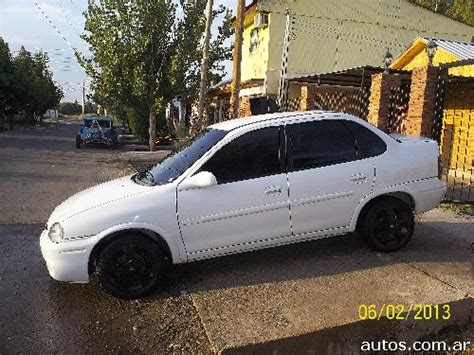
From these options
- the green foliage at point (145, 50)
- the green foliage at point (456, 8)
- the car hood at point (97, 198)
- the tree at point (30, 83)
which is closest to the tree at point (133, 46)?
the green foliage at point (145, 50)

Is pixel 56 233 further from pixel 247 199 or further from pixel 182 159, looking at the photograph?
pixel 247 199

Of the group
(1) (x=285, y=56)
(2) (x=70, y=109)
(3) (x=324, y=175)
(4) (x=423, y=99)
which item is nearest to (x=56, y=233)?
(3) (x=324, y=175)

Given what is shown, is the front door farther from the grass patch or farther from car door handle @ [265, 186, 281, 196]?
the grass patch

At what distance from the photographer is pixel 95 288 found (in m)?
4.56

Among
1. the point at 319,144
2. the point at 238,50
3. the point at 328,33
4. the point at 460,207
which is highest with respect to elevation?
the point at 328,33

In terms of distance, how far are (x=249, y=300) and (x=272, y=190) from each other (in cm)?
116

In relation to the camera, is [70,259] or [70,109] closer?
[70,259]

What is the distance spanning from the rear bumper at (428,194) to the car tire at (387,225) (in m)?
0.15

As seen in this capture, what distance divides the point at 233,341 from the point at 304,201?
5.96 feet

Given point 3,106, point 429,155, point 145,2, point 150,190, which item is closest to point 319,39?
point 145,2

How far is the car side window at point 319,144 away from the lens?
4738 millimetres

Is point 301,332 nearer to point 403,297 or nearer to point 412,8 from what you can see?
point 403,297
